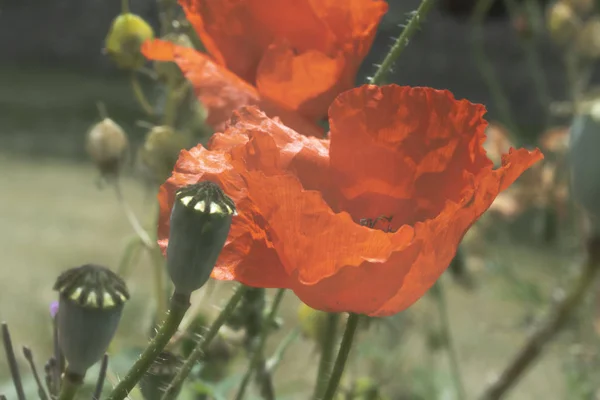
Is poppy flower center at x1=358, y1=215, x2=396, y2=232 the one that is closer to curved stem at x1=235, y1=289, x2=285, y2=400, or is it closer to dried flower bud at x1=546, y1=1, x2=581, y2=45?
curved stem at x1=235, y1=289, x2=285, y2=400

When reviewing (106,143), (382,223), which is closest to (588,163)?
(382,223)

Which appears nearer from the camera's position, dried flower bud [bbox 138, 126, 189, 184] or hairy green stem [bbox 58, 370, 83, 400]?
hairy green stem [bbox 58, 370, 83, 400]

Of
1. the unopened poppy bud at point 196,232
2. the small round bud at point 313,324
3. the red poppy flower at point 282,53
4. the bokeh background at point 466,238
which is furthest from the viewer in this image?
the bokeh background at point 466,238

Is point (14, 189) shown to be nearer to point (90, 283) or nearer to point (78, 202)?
point (78, 202)

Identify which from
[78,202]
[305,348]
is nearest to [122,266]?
[305,348]

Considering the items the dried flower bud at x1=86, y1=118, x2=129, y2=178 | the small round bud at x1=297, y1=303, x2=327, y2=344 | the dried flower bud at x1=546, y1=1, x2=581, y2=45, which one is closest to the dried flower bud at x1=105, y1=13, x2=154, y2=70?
the dried flower bud at x1=86, y1=118, x2=129, y2=178

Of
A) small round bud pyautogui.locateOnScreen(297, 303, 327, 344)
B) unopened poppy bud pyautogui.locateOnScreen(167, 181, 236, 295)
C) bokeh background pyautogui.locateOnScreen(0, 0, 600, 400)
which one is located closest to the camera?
unopened poppy bud pyautogui.locateOnScreen(167, 181, 236, 295)

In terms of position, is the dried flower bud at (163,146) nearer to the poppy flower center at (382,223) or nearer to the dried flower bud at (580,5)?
the poppy flower center at (382,223)

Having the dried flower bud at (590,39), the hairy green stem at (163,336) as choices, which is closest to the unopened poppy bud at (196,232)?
the hairy green stem at (163,336)
